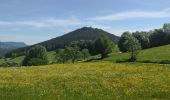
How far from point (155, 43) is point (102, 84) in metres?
153

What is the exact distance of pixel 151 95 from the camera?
24719mm

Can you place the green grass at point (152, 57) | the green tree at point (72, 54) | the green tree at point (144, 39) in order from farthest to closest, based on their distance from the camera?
the green tree at point (144, 39)
the green tree at point (72, 54)
the green grass at point (152, 57)

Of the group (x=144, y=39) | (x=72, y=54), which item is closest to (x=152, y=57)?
(x=72, y=54)

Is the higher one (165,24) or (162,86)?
(165,24)

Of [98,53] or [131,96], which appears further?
[98,53]

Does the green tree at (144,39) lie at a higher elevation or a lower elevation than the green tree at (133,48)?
higher

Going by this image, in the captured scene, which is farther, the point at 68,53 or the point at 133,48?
the point at 68,53

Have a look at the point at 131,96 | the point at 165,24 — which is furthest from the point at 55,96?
the point at 165,24

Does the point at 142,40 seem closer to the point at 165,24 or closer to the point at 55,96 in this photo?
the point at 165,24

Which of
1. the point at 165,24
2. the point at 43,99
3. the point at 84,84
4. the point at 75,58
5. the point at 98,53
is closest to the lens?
the point at 43,99

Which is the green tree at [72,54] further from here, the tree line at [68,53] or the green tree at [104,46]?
the green tree at [104,46]

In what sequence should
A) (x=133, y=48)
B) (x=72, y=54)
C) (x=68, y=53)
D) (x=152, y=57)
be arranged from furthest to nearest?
1. (x=72, y=54)
2. (x=68, y=53)
3. (x=133, y=48)
4. (x=152, y=57)

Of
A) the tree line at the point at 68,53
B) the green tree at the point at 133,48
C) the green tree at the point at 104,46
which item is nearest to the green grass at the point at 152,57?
the green tree at the point at 133,48

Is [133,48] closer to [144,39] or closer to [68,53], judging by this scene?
[68,53]
